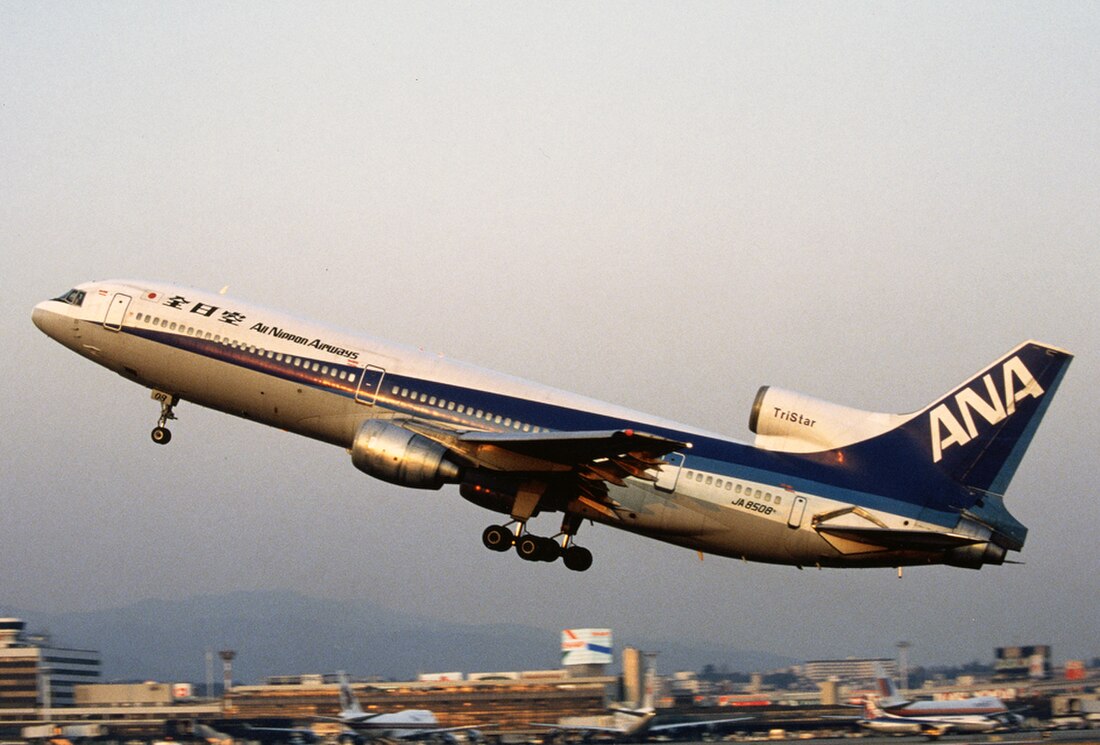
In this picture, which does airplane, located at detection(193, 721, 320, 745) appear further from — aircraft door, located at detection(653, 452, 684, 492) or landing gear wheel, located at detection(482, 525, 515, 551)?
aircraft door, located at detection(653, 452, 684, 492)

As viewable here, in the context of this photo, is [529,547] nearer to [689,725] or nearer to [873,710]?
[689,725]

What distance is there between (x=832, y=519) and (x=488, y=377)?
10.7 metres

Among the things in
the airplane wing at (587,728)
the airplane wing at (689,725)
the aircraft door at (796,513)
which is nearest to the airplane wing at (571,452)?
the aircraft door at (796,513)

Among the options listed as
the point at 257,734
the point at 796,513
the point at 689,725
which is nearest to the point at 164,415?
the point at 796,513

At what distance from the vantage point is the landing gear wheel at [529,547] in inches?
1495

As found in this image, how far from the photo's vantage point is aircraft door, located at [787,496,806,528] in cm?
3581

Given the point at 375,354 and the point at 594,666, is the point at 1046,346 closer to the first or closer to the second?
the point at 375,354

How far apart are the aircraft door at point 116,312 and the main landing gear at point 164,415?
2.51m

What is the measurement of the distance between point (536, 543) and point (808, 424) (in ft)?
28.6

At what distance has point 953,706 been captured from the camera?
227 ft

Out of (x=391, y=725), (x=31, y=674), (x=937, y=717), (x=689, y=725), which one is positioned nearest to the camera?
(x=391, y=725)

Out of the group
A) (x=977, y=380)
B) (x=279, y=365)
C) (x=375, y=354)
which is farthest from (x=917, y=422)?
(x=279, y=365)

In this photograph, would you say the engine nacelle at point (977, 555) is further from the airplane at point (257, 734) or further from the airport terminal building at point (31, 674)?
the airport terminal building at point (31, 674)

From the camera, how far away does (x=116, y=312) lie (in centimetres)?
4056
